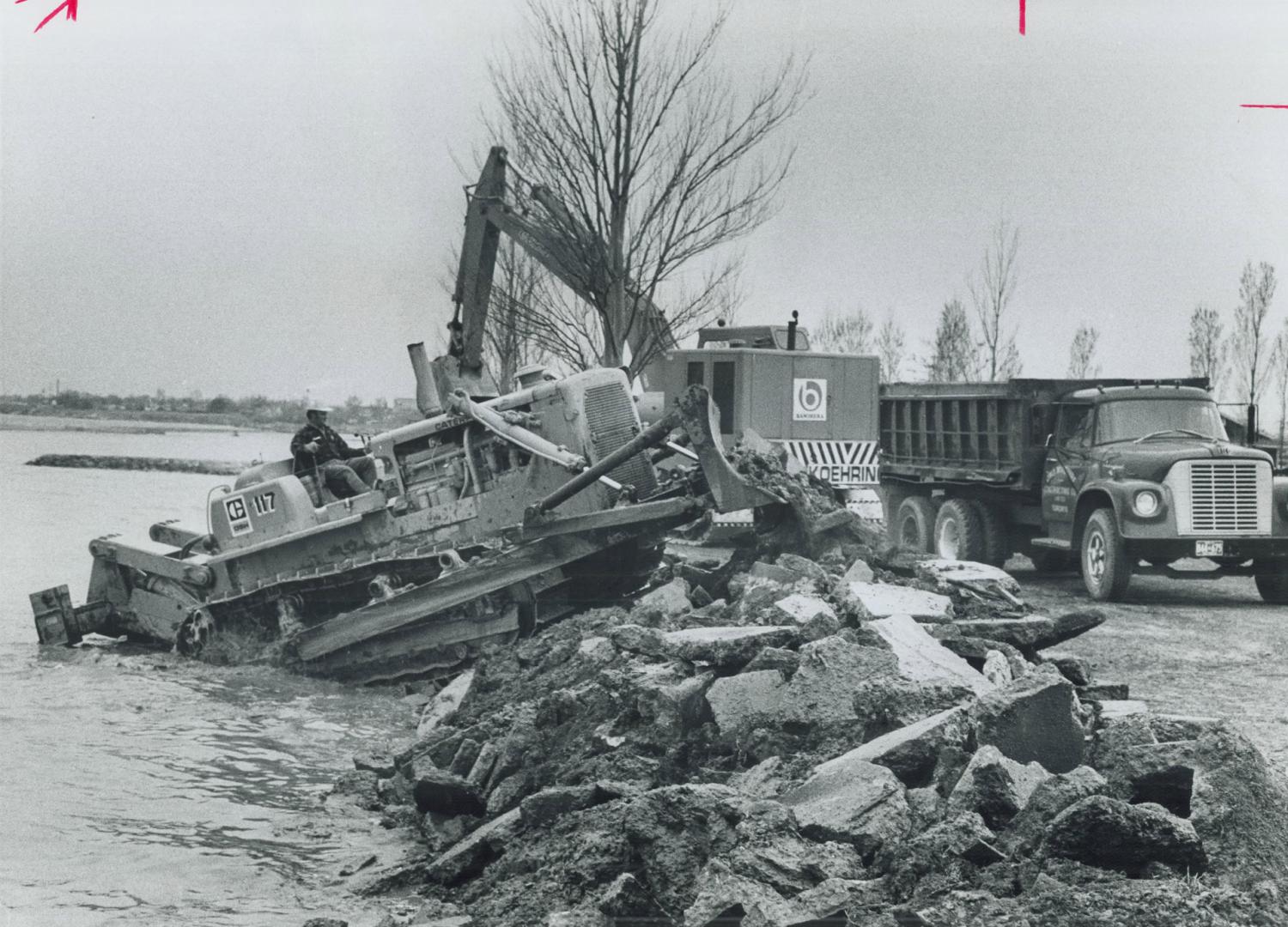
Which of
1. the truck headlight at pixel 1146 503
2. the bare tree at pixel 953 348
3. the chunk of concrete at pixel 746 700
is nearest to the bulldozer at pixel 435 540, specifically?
the chunk of concrete at pixel 746 700

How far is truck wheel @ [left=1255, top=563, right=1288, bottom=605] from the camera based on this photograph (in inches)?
565

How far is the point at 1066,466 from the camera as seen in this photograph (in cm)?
1534

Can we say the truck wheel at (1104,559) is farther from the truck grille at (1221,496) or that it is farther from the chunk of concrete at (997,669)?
the chunk of concrete at (997,669)

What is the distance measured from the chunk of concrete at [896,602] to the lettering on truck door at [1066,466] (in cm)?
642

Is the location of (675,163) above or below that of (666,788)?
above

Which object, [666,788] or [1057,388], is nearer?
[666,788]

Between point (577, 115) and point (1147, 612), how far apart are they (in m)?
9.57

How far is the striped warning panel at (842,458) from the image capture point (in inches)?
731

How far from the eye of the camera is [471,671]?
10.3 meters

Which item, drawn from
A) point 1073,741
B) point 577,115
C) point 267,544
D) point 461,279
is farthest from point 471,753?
point 577,115

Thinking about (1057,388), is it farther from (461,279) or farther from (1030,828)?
(1030,828)

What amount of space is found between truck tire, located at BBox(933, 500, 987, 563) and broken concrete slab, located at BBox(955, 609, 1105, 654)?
26.5ft

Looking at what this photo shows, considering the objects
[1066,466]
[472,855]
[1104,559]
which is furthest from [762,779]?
[1066,466]

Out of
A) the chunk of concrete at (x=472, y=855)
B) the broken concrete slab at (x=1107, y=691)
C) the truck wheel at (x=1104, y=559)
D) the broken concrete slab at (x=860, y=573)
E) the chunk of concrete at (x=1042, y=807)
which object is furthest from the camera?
the truck wheel at (x=1104, y=559)
